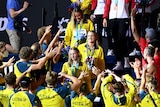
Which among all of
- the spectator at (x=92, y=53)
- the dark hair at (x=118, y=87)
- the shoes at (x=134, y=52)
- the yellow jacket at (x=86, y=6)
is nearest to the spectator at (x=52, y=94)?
the dark hair at (x=118, y=87)

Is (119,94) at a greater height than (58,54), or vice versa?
(58,54)

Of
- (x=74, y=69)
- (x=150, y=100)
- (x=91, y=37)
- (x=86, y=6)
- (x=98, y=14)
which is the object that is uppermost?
(x=86, y=6)

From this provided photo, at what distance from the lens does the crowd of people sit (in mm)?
9703

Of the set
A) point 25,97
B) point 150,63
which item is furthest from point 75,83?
point 150,63

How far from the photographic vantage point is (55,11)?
550 inches

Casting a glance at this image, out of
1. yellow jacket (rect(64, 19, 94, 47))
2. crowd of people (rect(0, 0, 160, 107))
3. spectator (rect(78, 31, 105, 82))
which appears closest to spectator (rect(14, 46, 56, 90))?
crowd of people (rect(0, 0, 160, 107))

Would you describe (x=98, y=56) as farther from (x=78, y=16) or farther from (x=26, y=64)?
(x=26, y=64)

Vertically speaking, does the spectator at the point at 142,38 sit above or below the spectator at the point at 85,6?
below

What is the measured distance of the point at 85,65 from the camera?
438 inches

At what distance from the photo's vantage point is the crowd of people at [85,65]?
970cm

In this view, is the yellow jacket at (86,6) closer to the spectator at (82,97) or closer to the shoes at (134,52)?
the shoes at (134,52)

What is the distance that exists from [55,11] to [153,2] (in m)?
2.22

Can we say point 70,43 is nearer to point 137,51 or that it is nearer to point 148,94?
point 137,51

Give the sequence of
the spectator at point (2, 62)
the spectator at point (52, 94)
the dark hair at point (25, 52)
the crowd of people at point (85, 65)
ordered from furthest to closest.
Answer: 1. the spectator at point (2, 62)
2. the dark hair at point (25, 52)
3. the spectator at point (52, 94)
4. the crowd of people at point (85, 65)
